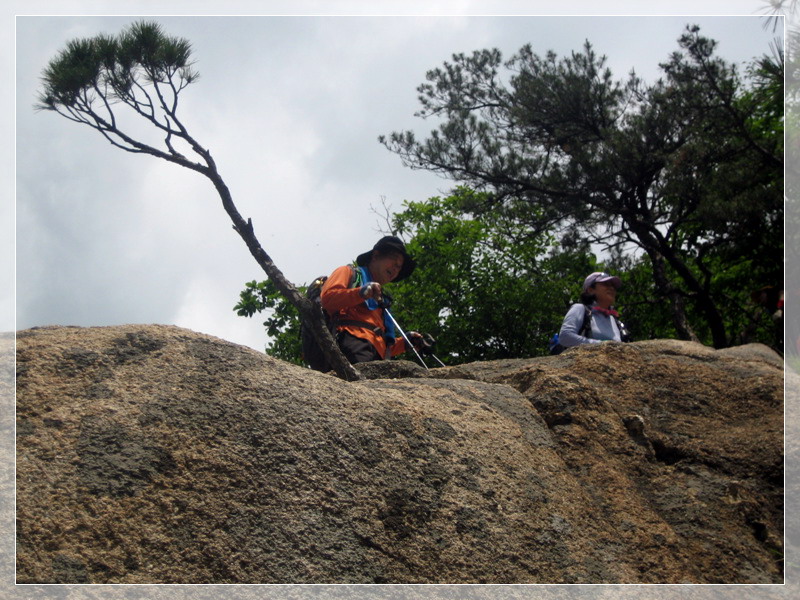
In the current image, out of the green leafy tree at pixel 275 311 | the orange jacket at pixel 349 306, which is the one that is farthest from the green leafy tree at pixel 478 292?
the orange jacket at pixel 349 306

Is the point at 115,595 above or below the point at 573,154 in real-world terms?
below

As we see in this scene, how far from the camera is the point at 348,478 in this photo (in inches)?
129

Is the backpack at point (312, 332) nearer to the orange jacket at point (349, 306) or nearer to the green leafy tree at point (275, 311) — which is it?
the orange jacket at point (349, 306)

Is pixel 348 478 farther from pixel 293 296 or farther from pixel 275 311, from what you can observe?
pixel 275 311

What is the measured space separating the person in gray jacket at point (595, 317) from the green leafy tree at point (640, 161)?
3703mm

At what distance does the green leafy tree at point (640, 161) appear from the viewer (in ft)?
29.9

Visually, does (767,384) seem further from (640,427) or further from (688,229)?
(688,229)

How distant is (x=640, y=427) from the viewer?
13.4 ft

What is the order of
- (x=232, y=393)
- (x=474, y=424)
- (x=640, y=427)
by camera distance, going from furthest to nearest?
(x=640, y=427)
(x=474, y=424)
(x=232, y=393)

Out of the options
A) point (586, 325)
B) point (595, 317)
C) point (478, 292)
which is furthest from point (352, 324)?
point (478, 292)

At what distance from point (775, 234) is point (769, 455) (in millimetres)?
6107

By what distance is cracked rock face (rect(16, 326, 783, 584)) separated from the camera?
294 centimetres

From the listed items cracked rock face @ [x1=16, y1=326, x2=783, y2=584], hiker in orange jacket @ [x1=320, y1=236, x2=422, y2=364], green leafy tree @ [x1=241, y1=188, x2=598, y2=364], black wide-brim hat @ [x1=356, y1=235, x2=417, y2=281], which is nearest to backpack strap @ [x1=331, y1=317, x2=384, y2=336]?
hiker in orange jacket @ [x1=320, y1=236, x2=422, y2=364]

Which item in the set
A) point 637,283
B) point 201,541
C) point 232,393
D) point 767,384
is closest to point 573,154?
point 637,283
